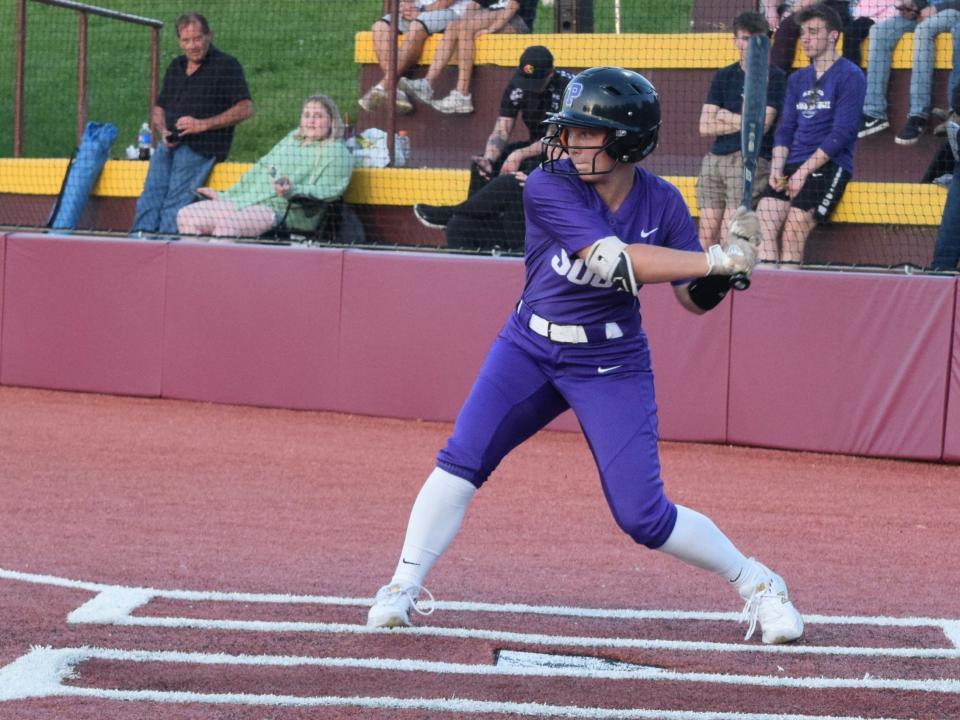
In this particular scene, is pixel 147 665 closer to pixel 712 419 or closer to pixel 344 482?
pixel 344 482

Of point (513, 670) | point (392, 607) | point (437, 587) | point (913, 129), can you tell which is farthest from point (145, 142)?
point (513, 670)

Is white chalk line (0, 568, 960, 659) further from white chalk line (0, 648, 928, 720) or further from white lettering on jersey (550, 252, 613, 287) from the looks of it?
white lettering on jersey (550, 252, 613, 287)

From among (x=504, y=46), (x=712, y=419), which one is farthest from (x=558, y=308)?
(x=504, y=46)

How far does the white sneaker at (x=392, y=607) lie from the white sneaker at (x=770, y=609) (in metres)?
1.01

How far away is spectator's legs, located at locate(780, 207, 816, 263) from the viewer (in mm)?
8516

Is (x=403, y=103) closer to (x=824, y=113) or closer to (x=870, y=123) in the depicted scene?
(x=870, y=123)

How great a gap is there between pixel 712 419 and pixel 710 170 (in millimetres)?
1727

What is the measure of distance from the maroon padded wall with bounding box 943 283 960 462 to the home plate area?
3502 millimetres

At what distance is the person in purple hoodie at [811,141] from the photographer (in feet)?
27.6

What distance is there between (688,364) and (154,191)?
14.7 ft

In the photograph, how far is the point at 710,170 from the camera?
8906 millimetres

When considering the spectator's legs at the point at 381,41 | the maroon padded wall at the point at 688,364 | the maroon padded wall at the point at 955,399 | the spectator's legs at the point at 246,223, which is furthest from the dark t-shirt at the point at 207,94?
the maroon padded wall at the point at 955,399

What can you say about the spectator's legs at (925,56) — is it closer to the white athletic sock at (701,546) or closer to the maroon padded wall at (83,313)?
the maroon padded wall at (83,313)

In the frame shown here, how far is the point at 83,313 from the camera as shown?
9711mm
